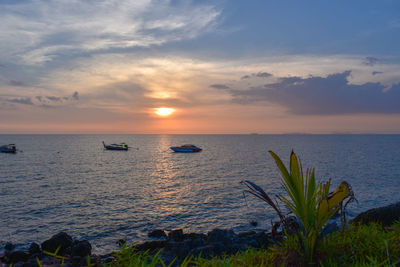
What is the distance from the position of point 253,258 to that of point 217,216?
1766cm

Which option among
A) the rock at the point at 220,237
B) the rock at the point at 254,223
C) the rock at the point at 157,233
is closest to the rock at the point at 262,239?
the rock at the point at 220,237

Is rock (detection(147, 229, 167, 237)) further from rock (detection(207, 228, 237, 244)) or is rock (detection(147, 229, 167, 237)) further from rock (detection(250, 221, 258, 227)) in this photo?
rock (detection(250, 221, 258, 227))

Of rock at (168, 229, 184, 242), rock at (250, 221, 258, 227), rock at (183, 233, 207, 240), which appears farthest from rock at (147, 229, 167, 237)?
rock at (250, 221, 258, 227)

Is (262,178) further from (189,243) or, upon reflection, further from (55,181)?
(55,181)

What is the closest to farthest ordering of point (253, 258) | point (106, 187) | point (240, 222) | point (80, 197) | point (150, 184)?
point (253, 258), point (240, 222), point (80, 197), point (106, 187), point (150, 184)

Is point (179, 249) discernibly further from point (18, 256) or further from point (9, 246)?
point (9, 246)

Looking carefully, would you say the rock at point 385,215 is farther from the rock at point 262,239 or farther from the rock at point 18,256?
the rock at point 18,256

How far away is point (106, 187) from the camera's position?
115 ft

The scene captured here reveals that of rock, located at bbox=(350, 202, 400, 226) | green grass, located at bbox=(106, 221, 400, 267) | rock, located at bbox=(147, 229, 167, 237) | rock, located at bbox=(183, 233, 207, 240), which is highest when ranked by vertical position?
green grass, located at bbox=(106, 221, 400, 267)

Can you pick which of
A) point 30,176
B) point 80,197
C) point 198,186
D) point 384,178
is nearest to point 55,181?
point 30,176

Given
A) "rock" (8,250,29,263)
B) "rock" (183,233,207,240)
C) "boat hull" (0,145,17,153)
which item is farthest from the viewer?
"boat hull" (0,145,17,153)

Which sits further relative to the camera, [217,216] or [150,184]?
[150,184]

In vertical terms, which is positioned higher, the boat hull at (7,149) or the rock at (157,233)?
the boat hull at (7,149)

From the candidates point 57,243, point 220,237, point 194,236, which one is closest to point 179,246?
point 220,237
